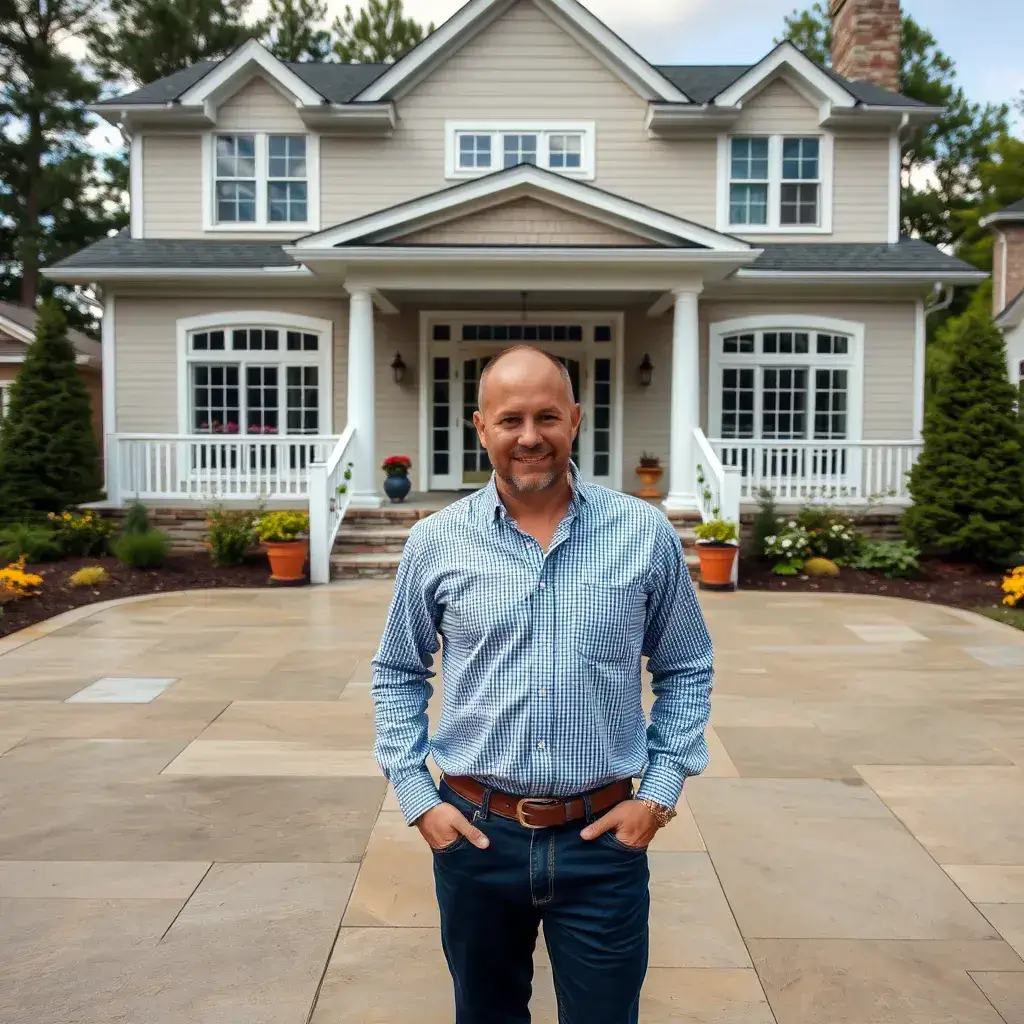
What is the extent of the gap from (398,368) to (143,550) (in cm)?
473

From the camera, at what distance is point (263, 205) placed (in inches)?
586

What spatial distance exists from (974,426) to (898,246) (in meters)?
4.10

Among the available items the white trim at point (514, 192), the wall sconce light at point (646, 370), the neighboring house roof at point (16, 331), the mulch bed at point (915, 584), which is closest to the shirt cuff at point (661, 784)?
the mulch bed at point (915, 584)

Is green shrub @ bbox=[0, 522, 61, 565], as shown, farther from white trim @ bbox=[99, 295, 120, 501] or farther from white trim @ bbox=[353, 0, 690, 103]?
white trim @ bbox=[353, 0, 690, 103]

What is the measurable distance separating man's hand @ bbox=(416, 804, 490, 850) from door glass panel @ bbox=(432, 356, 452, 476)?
42.5ft

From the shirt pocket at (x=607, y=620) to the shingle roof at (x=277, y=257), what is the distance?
41.0 ft

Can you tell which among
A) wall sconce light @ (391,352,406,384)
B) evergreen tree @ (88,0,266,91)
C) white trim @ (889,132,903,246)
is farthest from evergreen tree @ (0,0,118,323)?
white trim @ (889,132,903,246)

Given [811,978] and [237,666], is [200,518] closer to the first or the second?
[237,666]

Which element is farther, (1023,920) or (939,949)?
(1023,920)

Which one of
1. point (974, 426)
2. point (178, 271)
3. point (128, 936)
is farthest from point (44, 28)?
point (128, 936)

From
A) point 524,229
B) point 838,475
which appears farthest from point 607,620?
point 838,475

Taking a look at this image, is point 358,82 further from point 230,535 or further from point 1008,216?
point 1008,216

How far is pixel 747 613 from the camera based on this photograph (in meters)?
9.55

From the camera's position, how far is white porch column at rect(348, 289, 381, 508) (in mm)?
12633
